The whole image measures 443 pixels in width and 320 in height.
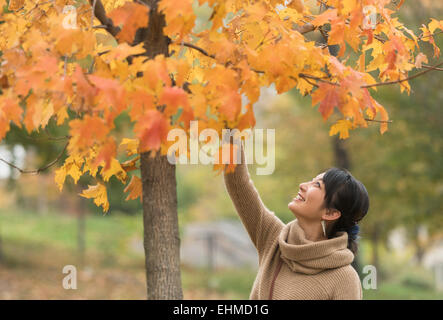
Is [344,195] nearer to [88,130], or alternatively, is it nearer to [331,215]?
[331,215]

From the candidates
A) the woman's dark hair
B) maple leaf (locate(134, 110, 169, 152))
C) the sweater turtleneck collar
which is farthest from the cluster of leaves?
the sweater turtleneck collar

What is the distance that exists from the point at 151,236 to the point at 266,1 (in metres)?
1.22

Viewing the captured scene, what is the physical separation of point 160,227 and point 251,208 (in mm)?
439

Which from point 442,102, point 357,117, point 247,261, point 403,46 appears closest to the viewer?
point 357,117

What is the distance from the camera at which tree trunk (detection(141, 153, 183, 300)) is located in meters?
2.29

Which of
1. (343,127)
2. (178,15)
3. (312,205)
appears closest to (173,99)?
(178,15)

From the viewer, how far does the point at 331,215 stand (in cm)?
220

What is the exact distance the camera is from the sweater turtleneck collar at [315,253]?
210 cm

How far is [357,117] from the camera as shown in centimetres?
193

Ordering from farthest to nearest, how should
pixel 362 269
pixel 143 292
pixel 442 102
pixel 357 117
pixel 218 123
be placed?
1. pixel 362 269
2. pixel 143 292
3. pixel 442 102
4. pixel 357 117
5. pixel 218 123

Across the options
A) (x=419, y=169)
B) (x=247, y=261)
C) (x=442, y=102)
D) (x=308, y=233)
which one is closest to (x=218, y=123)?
(x=308, y=233)

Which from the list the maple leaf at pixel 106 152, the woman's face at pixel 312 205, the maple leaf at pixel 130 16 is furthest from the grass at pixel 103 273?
the maple leaf at pixel 130 16

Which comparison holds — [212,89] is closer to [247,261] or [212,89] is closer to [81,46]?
[81,46]

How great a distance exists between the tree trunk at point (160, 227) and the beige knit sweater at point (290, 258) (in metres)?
0.29
